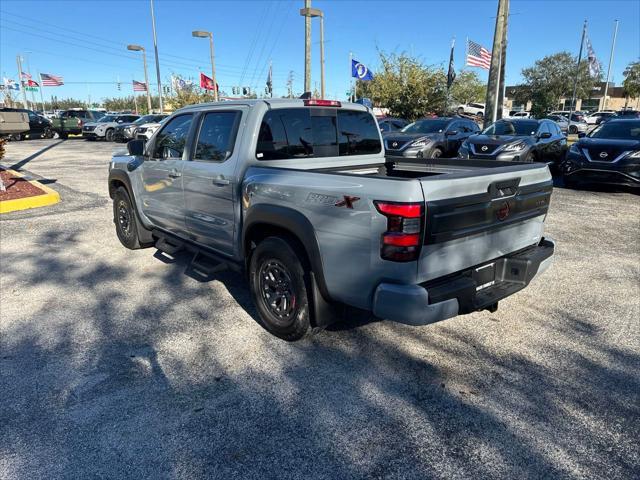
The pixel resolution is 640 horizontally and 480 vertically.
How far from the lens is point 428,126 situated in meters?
13.8

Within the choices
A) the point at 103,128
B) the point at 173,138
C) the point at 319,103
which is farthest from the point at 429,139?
the point at 103,128

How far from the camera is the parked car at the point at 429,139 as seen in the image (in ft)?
40.8

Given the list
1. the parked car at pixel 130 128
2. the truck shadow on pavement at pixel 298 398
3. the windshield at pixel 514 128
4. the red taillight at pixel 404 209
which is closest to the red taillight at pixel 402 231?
the red taillight at pixel 404 209

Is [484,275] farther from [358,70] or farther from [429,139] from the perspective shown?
[358,70]

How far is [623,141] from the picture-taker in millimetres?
9398

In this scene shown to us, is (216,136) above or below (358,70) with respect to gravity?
below

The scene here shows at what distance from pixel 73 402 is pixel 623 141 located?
1066 centimetres

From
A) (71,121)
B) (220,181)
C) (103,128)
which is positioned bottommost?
(220,181)

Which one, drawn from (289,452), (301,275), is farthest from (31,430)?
(301,275)

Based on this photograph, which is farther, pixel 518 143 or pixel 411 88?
pixel 411 88

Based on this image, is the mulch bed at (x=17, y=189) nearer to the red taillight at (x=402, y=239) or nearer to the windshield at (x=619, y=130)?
the red taillight at (x=402, y=239)

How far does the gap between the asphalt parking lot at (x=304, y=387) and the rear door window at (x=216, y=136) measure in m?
1.38

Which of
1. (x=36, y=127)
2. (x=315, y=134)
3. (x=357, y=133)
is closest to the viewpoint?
(x=315, y=134)

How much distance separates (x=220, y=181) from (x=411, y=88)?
25.9 m
